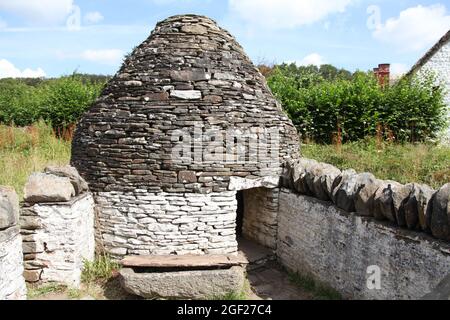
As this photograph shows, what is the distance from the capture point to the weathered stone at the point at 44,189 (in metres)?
4.98

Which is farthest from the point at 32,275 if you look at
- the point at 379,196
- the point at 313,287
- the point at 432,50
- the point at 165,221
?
the point at 432,50

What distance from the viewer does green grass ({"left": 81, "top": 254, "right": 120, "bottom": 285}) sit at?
5535 millimetres

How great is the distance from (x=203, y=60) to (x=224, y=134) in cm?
124

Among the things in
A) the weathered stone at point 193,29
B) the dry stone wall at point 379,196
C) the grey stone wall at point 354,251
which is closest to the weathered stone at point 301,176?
the dry stone wall at point 379,196

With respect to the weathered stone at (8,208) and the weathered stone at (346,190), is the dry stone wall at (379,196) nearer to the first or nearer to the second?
the weathered stone at (346,190)

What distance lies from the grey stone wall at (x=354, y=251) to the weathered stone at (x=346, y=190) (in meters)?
0.11

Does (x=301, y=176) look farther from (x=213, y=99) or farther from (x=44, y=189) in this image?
(x=44, y=189)

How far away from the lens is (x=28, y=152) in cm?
1245

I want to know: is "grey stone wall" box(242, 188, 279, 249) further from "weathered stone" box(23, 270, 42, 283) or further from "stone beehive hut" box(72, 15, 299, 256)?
"weathered stone" box(23, 270, 42, 283)

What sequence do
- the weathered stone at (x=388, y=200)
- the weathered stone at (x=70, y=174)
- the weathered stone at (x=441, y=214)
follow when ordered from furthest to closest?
the weathered stone at (x=70, y=174), the weathered stone at (x=388, y=200), the weathered stone at (x=441, y=214)

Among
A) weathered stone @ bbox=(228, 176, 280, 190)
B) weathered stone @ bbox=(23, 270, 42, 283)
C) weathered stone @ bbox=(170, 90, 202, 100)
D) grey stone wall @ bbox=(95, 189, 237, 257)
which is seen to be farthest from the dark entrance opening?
weathered stone @ bbox=(23, 270, 42, 283)

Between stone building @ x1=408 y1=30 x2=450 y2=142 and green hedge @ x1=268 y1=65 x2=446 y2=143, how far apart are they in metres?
3.90
